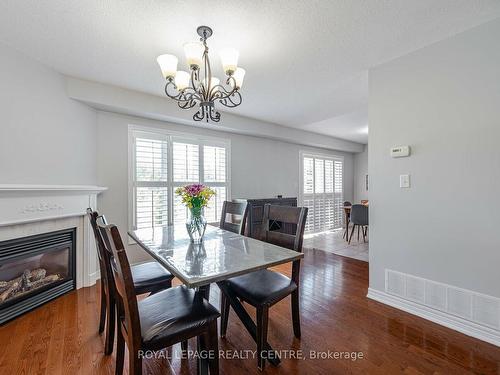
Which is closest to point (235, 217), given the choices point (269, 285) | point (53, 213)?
point (269, 285)

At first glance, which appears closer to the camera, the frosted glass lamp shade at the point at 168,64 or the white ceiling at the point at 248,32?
the white ceiling at the point at 248,32

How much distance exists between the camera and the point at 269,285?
1700mm

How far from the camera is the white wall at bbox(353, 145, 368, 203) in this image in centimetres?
692

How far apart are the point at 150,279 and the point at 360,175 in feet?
21.8

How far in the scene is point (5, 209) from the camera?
2.05 meters

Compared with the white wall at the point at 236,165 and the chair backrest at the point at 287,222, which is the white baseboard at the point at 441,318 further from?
the white wall at the point at 236,165

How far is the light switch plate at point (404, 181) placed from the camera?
7.36ft

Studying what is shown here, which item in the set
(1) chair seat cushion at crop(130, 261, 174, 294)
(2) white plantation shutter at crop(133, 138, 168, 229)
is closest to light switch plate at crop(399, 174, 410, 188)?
(1) chair seat cushion at crop(130, 261, 174, 294)

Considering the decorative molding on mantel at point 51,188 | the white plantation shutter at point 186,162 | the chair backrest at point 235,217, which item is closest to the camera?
the decorative molding on mantel at point 51,188

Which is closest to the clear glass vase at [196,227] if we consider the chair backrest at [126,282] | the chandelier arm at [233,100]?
the chair backrest at [126,282]

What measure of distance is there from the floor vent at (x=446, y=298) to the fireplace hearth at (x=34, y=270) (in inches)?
135

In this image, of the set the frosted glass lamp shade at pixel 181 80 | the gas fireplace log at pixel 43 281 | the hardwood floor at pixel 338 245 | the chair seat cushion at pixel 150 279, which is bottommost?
the hardwood floor at pixel 338 245

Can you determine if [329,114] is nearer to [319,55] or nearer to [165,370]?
[319,55]

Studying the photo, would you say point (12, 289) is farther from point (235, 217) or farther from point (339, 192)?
point (339, 192)
